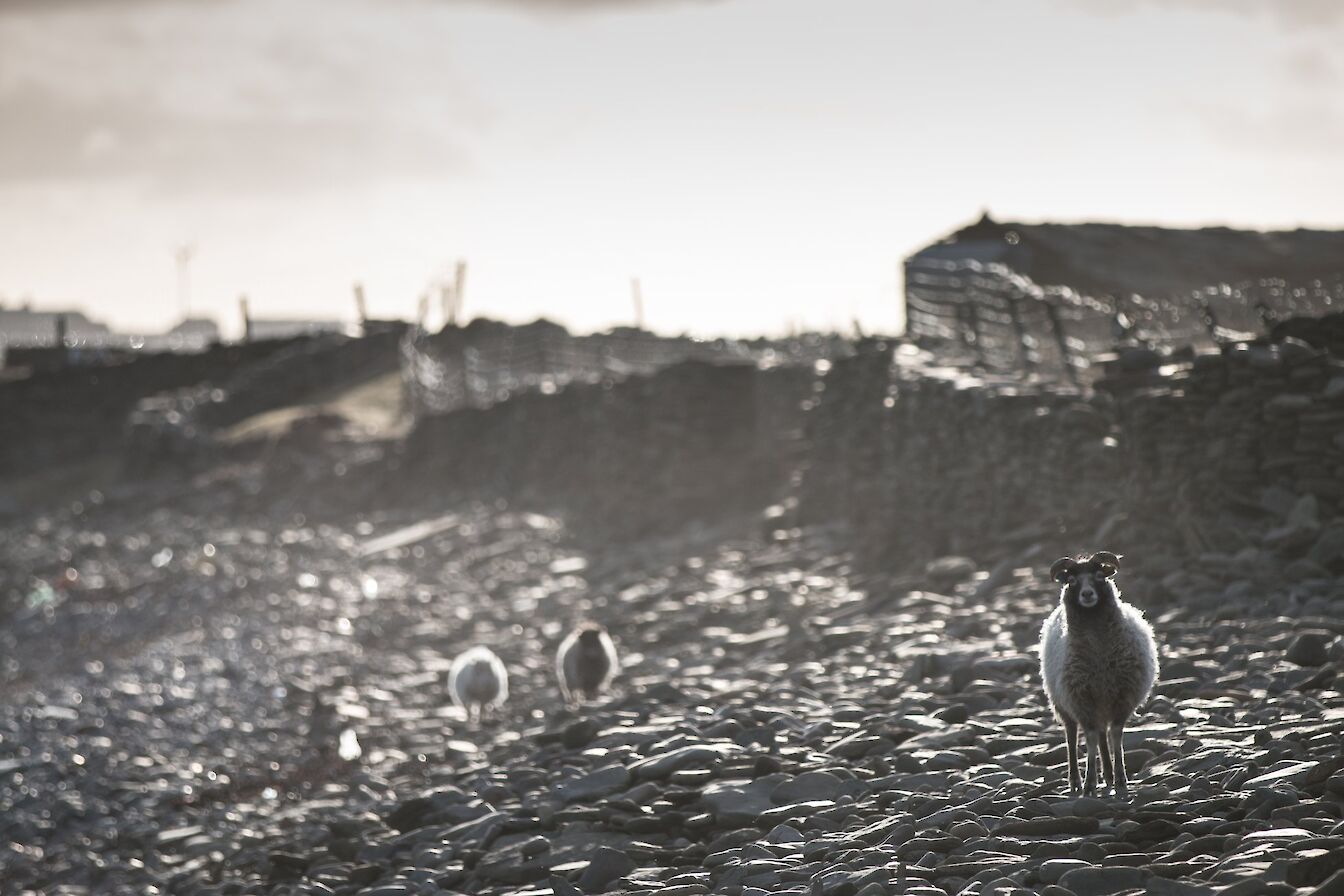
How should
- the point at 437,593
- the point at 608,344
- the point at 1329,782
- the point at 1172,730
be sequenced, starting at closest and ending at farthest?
the point at 1329,782
the point at 1172,730
the point at 437,593
the point at 608,344

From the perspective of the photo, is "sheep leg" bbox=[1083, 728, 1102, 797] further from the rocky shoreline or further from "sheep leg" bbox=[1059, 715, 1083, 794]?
the rocky shoreline

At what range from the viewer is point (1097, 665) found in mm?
6586

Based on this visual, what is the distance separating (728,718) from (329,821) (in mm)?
3421

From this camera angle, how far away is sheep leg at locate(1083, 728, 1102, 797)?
661cm

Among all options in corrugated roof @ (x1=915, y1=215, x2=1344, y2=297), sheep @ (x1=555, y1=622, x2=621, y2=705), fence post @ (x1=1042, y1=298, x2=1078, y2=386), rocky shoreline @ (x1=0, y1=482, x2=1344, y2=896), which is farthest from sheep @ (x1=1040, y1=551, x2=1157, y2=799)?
corrugated roof @ (x1=915, y1=215, x2=1344, y2=297)

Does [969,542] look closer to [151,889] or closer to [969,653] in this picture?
[969,653]

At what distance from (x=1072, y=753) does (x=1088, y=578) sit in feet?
3.13

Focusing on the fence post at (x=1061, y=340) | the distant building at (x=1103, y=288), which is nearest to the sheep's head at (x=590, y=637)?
the fence post at (x=1061, y=340)

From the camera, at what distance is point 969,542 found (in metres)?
14.0

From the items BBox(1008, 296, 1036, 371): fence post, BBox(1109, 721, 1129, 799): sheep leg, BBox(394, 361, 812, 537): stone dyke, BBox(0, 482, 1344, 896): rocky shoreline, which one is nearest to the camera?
BBox(0, 482, 1344, 896): rocky shoreline

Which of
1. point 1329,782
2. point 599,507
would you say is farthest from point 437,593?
point 1329,782

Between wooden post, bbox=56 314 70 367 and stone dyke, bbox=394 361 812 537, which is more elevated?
wooden post, bbox=56 314 70 367

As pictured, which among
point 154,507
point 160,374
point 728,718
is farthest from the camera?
point 160,374

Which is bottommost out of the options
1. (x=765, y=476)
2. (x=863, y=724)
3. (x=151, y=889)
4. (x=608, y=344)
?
(x=151, y=889)
